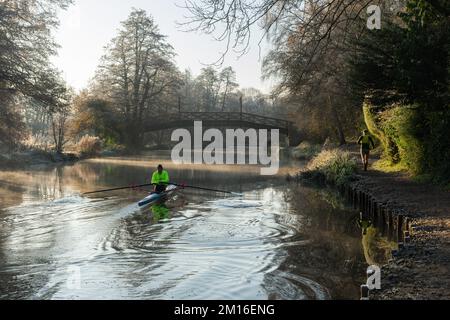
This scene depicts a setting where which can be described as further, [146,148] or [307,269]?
[146,148]

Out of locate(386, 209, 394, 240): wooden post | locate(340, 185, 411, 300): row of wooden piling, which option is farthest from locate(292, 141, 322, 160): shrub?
locate(386, 209, 394, 240): wooden post

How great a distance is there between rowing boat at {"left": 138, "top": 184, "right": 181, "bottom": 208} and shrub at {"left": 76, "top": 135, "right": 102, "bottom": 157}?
2423cm

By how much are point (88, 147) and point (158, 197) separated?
27192 millimetres

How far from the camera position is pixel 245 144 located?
66062 mm

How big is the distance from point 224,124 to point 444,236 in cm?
4132

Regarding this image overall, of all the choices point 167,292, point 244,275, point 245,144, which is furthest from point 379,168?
point 245,144

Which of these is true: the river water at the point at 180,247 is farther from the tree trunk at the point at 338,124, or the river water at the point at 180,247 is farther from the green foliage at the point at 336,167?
the tree trunk at the point at 338,124

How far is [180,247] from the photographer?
1027 cm

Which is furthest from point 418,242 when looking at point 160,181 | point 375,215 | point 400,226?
point 160,181

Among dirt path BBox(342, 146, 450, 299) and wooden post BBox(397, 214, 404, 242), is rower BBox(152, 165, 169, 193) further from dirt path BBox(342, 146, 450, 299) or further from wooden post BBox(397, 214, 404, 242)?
wooden post BBox(397, 214, 404, 242)

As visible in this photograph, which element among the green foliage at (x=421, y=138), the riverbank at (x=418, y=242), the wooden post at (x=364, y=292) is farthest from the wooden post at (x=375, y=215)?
the wooden post at (x=364, y=292)

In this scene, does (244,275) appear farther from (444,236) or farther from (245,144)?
(245,144)

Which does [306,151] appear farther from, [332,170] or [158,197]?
[158,197]

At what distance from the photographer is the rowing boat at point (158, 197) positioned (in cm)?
1570
